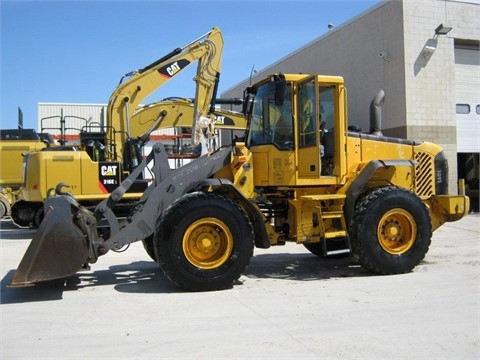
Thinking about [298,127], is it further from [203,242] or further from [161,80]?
[161,80]

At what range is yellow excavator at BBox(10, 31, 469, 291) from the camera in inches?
263

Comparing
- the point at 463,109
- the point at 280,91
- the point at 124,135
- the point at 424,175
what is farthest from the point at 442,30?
the point at 280,91

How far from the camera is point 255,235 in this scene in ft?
24.1

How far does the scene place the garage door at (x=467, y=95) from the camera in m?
17.2

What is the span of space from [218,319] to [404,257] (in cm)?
352

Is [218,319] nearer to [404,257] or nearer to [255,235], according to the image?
[255,235]

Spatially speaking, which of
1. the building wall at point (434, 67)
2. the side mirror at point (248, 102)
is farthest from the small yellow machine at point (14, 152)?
the building wall at point (434, 67)

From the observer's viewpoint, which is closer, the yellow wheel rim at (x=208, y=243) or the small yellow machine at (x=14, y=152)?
the yellow wheel rim at (x=208, y=243)

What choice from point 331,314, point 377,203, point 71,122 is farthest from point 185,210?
point 71,122

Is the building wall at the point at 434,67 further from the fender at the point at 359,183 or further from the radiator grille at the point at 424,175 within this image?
the fender at the point at 359,183

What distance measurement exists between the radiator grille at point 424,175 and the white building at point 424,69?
790 centimetres

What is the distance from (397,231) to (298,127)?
7.44 feet

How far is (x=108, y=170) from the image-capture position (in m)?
11.9

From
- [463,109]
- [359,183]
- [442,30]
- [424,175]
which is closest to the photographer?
[359,183]
